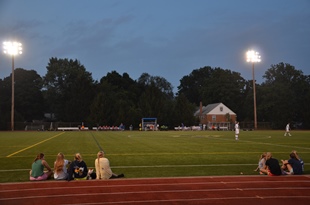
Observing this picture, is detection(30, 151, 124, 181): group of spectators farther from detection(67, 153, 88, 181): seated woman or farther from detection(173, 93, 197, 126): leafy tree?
detection(173, 93, 197, 126): leafy tree

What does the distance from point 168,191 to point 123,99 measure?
3547 inches

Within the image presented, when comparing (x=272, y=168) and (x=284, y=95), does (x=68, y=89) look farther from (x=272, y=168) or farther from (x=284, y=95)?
(x=272, y=168)

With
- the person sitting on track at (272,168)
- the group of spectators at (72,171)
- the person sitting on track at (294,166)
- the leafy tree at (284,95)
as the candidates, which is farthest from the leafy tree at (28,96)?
the person sitting on track at (294,166)

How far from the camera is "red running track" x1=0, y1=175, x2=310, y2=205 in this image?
8.84m

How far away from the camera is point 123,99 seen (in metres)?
99.4

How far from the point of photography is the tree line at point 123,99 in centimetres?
8381

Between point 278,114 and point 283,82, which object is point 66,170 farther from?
point 283,82

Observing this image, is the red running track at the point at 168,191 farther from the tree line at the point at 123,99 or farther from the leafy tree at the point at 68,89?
the leafy tree at the point at 68,89

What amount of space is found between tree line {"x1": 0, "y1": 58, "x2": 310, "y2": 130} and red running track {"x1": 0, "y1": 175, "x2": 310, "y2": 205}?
2601 inches

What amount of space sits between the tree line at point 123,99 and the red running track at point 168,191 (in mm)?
66074

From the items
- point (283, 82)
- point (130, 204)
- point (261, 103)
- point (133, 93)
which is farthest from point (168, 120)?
point (130, 204)

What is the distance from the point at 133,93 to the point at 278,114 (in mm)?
42164

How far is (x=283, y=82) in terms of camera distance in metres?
98.4

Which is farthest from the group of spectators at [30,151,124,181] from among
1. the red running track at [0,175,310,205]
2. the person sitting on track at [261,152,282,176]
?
the person sitting on track at [261,152,282,176]
